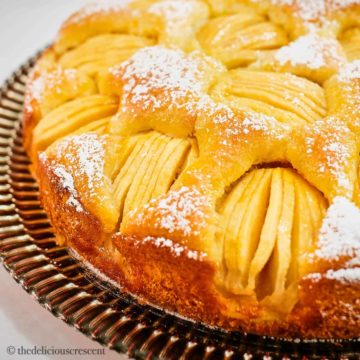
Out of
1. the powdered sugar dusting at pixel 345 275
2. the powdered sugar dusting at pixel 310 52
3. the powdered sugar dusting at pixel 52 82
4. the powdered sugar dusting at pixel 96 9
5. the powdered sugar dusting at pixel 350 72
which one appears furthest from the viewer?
the powdered sugar dusting at pixel 96 9

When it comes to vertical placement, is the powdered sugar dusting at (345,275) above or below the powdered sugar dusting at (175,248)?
below

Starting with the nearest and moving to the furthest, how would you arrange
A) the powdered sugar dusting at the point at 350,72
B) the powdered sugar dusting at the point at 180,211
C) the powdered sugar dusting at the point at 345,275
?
the powdered sugar dusting at the point at 345,275 → the powdered sugar dusting at the point at 180,211 → the powdered sugar dusting at the point at 350,72

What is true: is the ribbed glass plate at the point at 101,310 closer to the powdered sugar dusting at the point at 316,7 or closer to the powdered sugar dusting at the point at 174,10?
the powdered sugar dusting at the point at 174,10

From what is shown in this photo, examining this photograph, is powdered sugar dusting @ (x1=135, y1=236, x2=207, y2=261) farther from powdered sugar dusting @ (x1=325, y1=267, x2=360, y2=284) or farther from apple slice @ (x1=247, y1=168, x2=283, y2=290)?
powdered sugar dusting @ (x1=325, y1=267, x2=360, y2=284)

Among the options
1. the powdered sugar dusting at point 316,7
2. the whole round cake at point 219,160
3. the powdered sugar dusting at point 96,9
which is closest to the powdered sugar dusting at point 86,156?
the whole round cake at point 219,160

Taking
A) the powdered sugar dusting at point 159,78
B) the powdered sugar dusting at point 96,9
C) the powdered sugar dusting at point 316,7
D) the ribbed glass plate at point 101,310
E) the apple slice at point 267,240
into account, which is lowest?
the ribbed glass plate at point 101,310

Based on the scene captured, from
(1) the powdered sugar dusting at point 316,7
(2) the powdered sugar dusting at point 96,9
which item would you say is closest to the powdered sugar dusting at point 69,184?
(2) the powdered sugar dusting at point 96,9

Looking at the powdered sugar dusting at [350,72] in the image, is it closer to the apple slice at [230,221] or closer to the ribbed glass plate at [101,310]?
the apple slice at [230,221]

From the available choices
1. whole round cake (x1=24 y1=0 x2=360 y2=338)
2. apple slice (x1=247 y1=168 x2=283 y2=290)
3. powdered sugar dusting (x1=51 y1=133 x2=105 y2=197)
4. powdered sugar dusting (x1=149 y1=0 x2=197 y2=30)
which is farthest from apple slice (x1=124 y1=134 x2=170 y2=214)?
powdered sugar dusting (x1=149 y1=0 x2=197 y2=30)

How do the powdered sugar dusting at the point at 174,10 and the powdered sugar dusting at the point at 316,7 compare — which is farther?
the powdered sugar dusting at the point at 174,10
